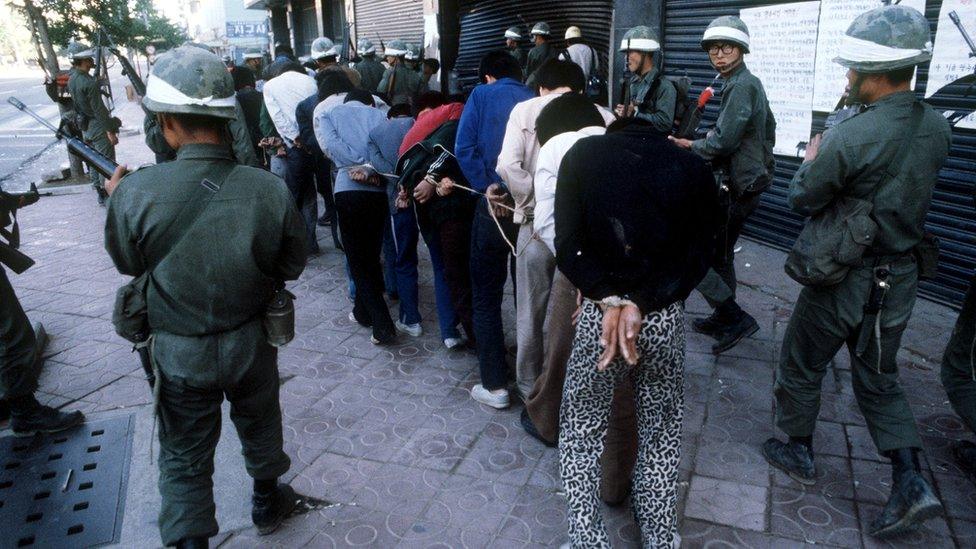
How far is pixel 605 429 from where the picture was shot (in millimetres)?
2414

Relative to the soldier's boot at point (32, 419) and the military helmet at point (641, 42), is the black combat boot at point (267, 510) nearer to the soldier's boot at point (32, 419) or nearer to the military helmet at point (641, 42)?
the soldier's boot at point (32, 419)

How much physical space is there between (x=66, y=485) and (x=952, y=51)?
246 inches

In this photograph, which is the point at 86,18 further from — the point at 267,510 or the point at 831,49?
the point at 267,510

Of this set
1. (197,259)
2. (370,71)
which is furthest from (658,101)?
(370,71)

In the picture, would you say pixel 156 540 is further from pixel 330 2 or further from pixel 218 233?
pixel 330 2

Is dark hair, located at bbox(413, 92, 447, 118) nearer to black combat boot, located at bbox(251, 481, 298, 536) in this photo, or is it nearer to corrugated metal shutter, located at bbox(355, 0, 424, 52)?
black combat boot, located at bbox(251, 481, 298, 536)

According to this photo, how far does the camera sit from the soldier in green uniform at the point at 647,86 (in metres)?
4.91

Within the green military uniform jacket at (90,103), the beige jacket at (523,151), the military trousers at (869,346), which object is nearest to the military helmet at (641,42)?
the beige jacket at (523,151)

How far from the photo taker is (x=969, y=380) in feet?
9.91

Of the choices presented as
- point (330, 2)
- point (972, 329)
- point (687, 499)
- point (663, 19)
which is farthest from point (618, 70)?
point (330, 2)

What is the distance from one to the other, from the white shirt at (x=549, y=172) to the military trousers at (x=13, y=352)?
2.97m

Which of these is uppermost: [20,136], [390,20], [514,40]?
[390,20]

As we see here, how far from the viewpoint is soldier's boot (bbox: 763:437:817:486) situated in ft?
9.99

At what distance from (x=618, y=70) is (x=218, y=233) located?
6507mm
